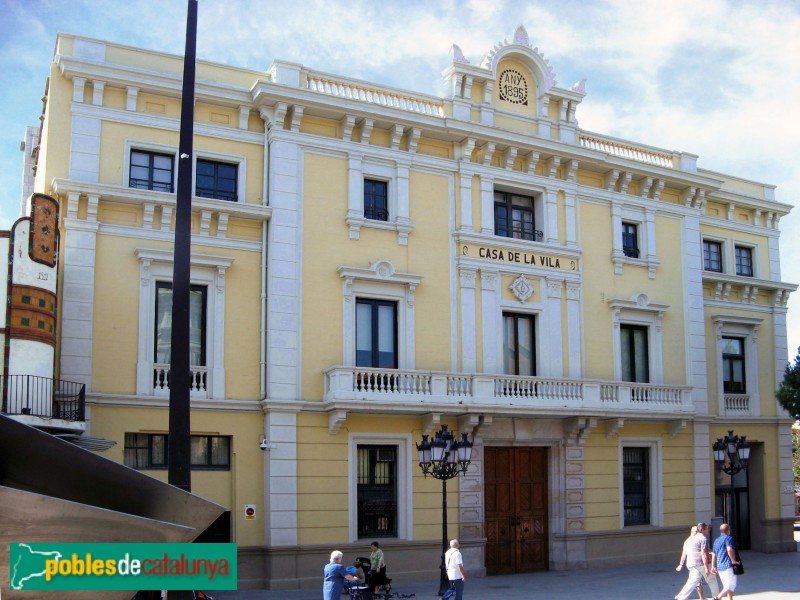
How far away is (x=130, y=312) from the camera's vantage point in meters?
22.3

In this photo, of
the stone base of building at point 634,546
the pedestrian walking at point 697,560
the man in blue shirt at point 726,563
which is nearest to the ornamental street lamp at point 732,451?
the stone base of building at point 634,546

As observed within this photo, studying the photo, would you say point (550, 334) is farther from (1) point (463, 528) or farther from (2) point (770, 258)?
(2) point (770, 258)

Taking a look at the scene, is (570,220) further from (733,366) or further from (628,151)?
(733,366)

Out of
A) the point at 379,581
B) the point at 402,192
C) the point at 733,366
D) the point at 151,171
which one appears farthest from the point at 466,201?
the point at 733,366

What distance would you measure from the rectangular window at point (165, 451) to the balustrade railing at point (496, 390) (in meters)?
2.88

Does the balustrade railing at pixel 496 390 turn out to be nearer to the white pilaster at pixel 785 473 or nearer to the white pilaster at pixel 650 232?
the white pilaster at pixel 650 232

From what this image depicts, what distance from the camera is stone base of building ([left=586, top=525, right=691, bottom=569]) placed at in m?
27.0

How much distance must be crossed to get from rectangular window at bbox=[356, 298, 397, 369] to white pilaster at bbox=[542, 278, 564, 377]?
188 inches

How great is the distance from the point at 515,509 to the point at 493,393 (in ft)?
12.0

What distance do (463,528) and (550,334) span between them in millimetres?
6126

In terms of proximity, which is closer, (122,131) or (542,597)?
(542,597)

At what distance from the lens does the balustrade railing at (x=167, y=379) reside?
22406mm

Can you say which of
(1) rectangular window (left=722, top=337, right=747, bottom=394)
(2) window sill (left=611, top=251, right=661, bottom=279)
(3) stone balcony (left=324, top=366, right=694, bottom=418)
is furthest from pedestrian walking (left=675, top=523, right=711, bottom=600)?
(1) rectangular window (left=722, top=337, right=747, bottom=394)

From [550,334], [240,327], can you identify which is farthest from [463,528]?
[240,327]
